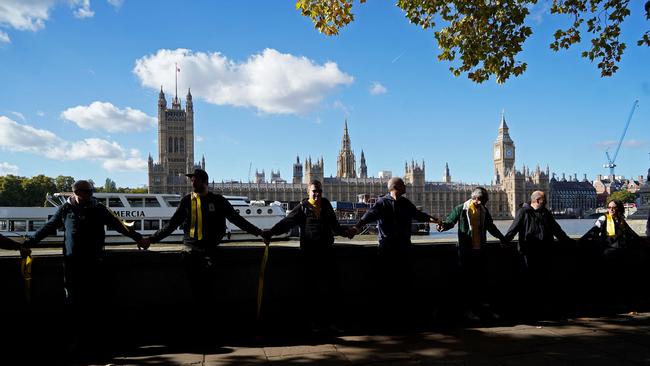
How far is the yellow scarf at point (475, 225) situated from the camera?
4.86 meters

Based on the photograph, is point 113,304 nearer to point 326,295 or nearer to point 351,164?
point 326,295

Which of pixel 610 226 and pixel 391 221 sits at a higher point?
pixel 391 221

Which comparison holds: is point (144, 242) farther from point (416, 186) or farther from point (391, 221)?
point (416, 186)

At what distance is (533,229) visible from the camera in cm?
507

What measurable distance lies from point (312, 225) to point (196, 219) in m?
1.11

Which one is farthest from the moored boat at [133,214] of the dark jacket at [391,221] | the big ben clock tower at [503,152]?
the big ben clock tower at [503,152]

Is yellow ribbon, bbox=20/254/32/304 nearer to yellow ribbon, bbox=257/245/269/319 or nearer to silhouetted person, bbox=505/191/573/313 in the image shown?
yellow ribbon, bbox=257/245/269/319

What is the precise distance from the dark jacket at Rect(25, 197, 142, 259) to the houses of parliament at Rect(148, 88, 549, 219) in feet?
289

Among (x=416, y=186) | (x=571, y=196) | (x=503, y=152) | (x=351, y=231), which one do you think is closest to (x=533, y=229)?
(x=351, y=231)

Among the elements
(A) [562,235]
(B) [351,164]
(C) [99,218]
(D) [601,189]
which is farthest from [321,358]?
Answer: (D) [601,189]

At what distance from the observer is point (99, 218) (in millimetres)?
4008

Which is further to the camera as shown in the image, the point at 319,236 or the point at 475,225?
the point at 475,225

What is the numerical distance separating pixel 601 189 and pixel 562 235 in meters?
165

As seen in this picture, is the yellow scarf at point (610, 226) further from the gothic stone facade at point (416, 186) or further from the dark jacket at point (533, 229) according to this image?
the gothic stone facade at point (416, 186)
